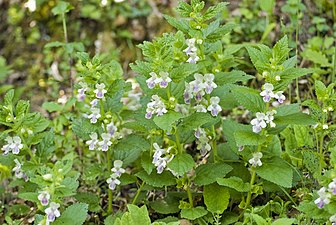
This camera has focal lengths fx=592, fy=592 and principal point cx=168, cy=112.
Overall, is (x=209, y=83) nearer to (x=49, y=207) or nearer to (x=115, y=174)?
(x=115, y=174)

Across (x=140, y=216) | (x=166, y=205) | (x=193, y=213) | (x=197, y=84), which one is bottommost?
(x=166, y=205)

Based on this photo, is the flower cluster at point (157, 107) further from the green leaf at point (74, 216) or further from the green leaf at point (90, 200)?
the green leaf at point (90, 200)

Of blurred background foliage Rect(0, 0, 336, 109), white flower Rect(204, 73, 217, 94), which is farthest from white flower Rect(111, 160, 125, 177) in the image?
blurred background foliage Rect(0, 0, 336, 109)

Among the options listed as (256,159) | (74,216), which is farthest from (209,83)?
(74,216)

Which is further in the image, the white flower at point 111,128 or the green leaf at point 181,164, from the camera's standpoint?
the white flower at point 111,128

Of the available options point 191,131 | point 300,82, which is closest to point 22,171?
Result: point 191,131

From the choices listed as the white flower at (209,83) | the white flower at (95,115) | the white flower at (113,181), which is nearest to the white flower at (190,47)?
the white flower at (209,83)
